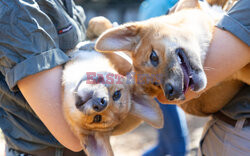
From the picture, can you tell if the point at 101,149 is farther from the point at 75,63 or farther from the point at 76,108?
the point at 75,63

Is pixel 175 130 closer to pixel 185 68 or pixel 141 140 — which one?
pixel 141 140

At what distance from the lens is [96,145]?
6.91 ft

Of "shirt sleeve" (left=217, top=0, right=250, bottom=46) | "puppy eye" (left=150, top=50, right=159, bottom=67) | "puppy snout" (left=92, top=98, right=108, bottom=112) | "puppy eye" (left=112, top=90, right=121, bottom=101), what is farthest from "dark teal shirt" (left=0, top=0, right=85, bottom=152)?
"shirt sleeve" (left=217, top=0, right=250, bottom=46)

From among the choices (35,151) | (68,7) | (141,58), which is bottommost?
(35,151)

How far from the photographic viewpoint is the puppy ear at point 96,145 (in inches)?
80.7

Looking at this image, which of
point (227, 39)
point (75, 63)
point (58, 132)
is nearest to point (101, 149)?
point (58, 132)

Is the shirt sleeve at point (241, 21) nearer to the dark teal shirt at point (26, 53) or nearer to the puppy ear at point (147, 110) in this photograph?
the puppy ear at point (147, 110)

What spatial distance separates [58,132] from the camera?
6.30ft

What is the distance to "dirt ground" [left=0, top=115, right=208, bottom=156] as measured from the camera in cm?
398

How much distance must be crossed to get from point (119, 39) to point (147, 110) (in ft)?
2.13

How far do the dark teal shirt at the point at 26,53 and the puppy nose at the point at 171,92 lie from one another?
780 mm

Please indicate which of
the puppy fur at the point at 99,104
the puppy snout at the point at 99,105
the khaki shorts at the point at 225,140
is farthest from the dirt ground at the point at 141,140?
the puppy snout at the point at 99,105

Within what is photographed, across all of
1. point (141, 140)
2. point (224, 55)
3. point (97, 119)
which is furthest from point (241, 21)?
point (141, 140)

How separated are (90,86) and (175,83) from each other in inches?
25.0
